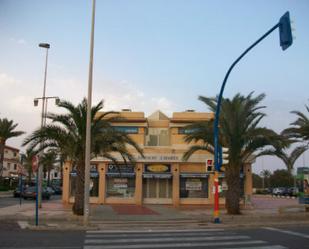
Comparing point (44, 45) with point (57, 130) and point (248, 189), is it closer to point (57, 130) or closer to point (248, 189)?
point (57, 130)

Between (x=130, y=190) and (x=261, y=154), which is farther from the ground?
(x=261, y=154)

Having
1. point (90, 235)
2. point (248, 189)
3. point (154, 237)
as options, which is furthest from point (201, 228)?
point (248, 189)

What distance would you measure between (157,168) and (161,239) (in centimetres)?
2076

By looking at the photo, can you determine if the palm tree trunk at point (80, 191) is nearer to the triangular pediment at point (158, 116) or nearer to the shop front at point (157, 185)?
the shop front at point (157, 185)

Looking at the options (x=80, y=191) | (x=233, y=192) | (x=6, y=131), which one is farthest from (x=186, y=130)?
(x=6, y=131)

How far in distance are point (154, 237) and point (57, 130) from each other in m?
10.1

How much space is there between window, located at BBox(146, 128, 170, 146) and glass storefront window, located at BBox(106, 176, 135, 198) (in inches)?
182

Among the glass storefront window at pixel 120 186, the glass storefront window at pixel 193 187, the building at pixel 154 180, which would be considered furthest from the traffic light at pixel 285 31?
the glass storefront window at pixel 120 186

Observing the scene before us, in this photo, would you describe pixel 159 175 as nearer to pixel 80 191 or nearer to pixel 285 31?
pixel 80 191

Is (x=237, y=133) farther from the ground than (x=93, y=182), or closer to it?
farther from the ground

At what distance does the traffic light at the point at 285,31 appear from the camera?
13.5 metres

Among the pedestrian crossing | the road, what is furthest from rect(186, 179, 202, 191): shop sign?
the pedestrian crossing

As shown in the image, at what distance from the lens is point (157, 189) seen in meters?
34.9

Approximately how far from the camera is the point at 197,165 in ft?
114
